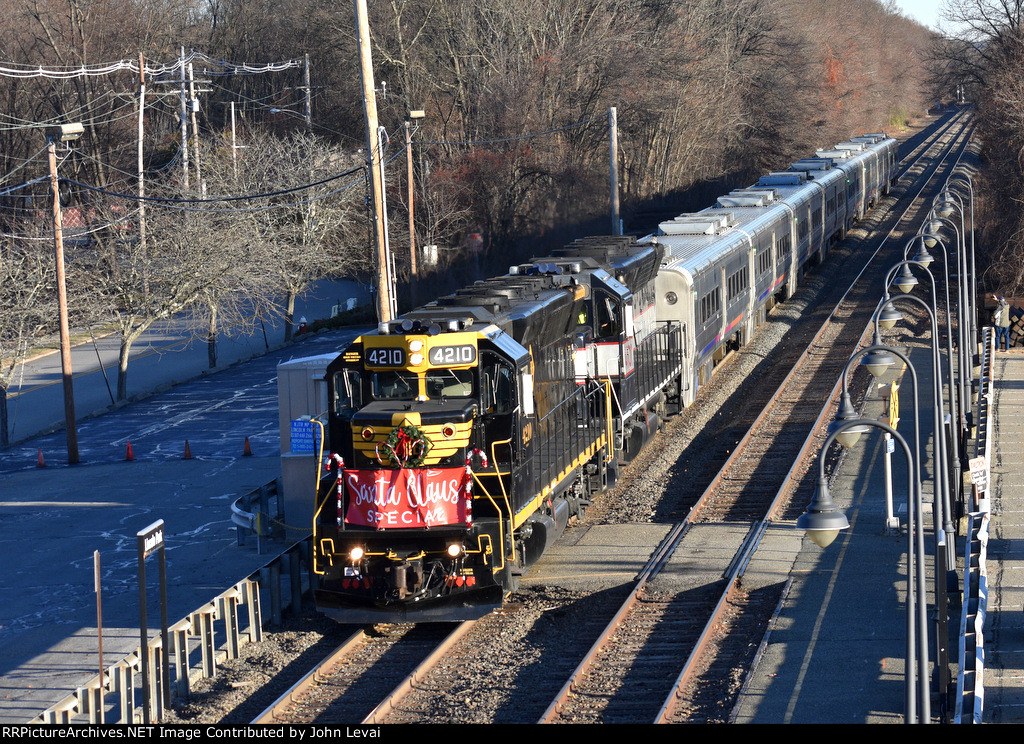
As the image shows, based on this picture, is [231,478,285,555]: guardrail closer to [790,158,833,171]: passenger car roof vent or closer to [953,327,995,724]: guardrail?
[953,327,995,724]: guardrail

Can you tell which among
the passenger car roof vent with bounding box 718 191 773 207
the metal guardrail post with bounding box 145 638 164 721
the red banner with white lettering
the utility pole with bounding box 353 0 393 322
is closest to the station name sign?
the metal guardrail post with bounding box 145 638 164 721

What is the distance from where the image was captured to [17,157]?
2239 inches

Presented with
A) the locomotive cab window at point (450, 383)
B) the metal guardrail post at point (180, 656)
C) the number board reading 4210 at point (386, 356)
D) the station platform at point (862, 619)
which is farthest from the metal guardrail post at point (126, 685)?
the station platform at point (862, 619)

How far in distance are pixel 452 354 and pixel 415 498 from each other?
1.73m

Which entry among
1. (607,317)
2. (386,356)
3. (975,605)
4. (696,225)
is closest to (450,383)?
(386,356)

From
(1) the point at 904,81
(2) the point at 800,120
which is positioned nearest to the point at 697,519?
(2) the point at 800,120

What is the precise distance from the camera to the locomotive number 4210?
540 inches

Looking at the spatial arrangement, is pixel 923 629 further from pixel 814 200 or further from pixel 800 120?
pixel 800 120

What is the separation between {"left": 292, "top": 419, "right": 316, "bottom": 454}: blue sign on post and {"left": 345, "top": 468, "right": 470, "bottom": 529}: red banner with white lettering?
5159mm

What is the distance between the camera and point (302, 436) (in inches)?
732

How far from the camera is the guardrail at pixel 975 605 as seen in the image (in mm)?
10719

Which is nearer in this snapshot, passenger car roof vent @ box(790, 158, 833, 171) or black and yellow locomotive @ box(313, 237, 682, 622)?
black and yellow locomotive @ box(313, 237, 682, 622)

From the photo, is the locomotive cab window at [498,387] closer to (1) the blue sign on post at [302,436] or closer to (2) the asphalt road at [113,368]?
(1) the blue sign on post at [302,436]

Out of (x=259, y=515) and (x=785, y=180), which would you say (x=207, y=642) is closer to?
(x=259, y=515)
